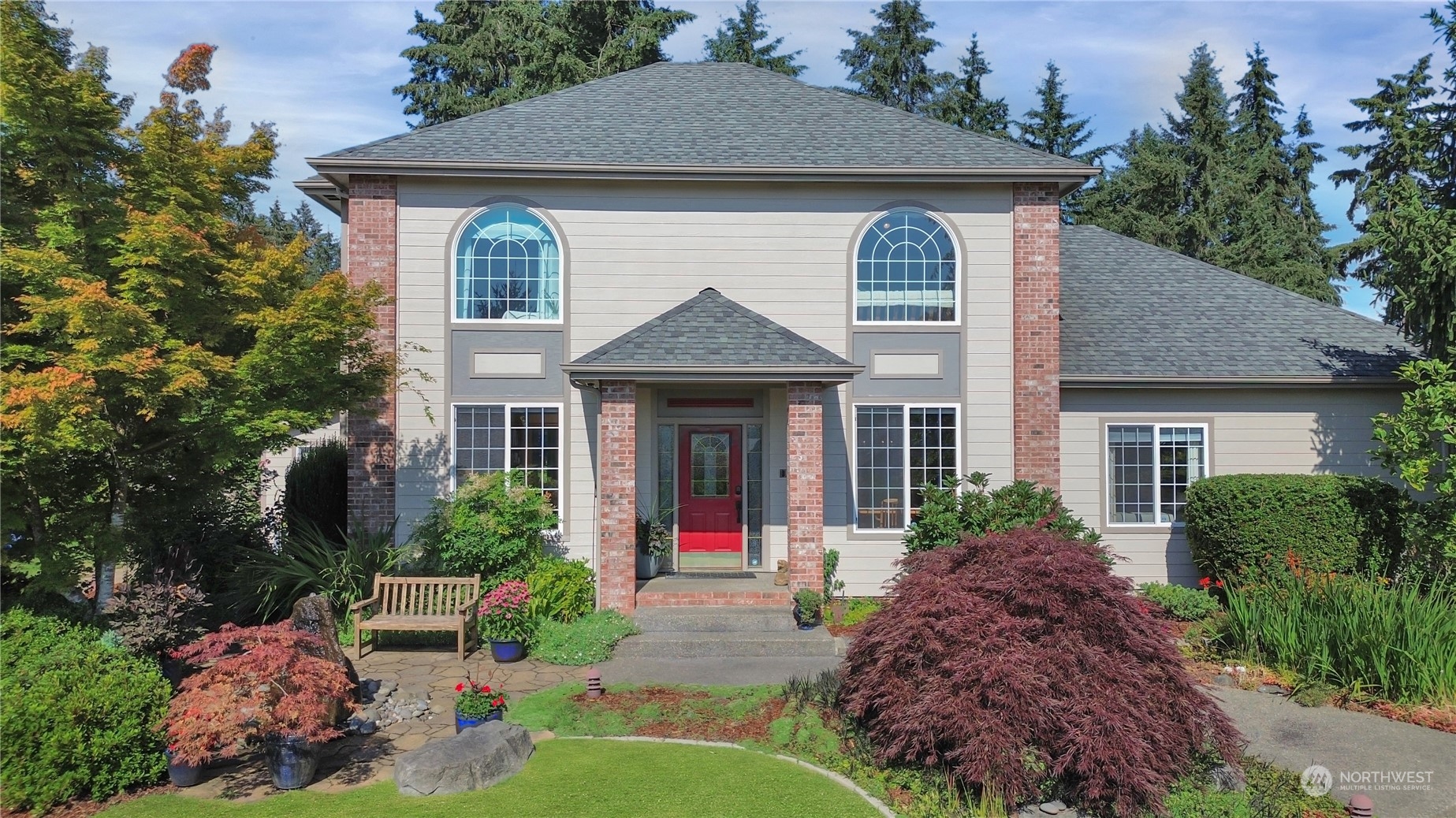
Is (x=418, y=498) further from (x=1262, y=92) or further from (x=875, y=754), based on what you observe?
(x=1262, y=92)

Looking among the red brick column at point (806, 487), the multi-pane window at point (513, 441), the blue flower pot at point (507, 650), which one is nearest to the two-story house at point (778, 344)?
the multi-pane window at point (513, 441)

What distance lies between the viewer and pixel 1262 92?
3119 centimetres

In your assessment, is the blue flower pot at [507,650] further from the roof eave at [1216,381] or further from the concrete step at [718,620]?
the roof eave at [1216,381]

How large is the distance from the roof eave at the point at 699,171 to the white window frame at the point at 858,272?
0.50 metres

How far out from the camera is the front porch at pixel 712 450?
10.7 meters

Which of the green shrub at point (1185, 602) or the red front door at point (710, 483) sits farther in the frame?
the red front door at point (710, 483)

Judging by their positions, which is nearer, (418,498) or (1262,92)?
(418,498)

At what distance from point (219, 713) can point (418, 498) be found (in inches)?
240

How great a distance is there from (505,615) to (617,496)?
207 centimetres

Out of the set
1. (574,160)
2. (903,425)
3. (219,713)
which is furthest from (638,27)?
(219,713)

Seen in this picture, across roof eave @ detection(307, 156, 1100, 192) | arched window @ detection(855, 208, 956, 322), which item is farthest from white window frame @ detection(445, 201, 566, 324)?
arched window @ detection(855, 208, 956, 322)

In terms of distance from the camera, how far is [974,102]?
31.0 meters

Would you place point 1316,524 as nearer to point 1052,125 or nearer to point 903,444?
point 903,444
